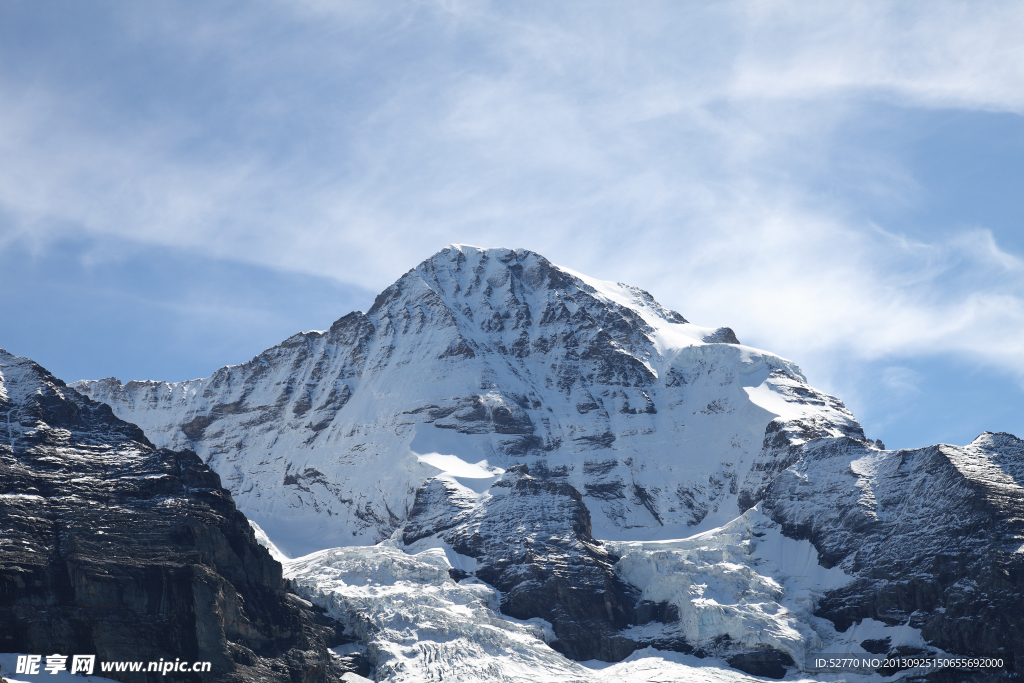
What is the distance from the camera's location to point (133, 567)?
6747 inches

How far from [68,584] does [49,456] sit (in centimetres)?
2857

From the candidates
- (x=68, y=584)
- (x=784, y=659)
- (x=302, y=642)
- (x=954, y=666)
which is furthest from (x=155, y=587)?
(x=954, y=666)

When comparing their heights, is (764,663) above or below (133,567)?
below

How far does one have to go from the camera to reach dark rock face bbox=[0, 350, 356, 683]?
164 m

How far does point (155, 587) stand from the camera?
17062cm

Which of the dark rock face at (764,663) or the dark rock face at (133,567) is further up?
the dark rock face at (133,567)

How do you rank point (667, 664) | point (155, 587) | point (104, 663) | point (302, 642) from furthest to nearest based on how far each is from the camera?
point (667, 664), point (302, 642), point (155, 587), point (104, 663)

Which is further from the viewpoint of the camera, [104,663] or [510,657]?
[510,657]

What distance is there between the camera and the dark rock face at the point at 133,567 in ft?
537

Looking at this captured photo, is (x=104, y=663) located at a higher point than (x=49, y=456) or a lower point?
lower

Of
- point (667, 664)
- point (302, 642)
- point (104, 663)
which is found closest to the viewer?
point (104, 663)

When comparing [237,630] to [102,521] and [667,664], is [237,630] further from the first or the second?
[667,664]

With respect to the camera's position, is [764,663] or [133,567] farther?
[764,663]

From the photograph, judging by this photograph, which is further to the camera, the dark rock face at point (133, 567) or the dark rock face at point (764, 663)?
the dark rock face at point (764, 663)
